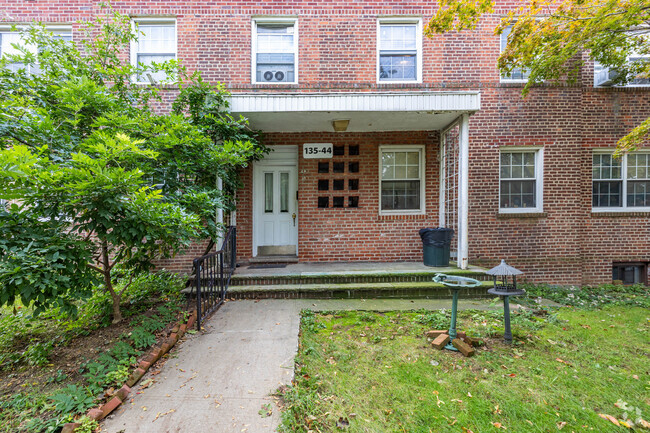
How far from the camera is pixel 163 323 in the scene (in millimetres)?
3738

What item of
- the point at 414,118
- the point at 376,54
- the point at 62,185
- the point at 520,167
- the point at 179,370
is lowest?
the point at 179,370

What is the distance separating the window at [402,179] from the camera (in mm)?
6785

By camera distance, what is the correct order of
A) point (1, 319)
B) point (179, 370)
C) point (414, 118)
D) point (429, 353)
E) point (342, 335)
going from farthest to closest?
point (414, 118), point (1, 319), point (342, 335), point (429, 353), point (179, 370)

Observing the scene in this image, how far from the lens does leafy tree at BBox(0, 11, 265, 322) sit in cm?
234

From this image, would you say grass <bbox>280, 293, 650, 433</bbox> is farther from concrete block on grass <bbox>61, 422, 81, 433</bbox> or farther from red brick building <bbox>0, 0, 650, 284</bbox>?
red brick building <bbox>0, 0, 650, 284</bbox>

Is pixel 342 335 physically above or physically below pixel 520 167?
below

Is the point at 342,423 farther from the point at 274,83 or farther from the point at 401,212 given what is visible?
the point at 274,83

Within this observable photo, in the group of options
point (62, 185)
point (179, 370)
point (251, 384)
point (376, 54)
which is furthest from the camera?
point (376, 54)

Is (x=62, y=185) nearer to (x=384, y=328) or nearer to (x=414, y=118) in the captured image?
(x=384, y=328)

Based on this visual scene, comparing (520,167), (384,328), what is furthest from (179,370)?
(520,167)

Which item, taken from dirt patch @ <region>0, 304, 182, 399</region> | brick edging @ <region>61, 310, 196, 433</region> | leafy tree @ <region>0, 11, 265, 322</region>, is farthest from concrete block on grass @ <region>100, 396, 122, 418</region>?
leafy tree @ <region>0, 11, 265, 322</region>

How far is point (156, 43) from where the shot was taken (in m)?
6.57

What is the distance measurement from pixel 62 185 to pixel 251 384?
2.44 meters

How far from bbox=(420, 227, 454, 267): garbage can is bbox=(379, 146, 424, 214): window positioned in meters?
1.07
